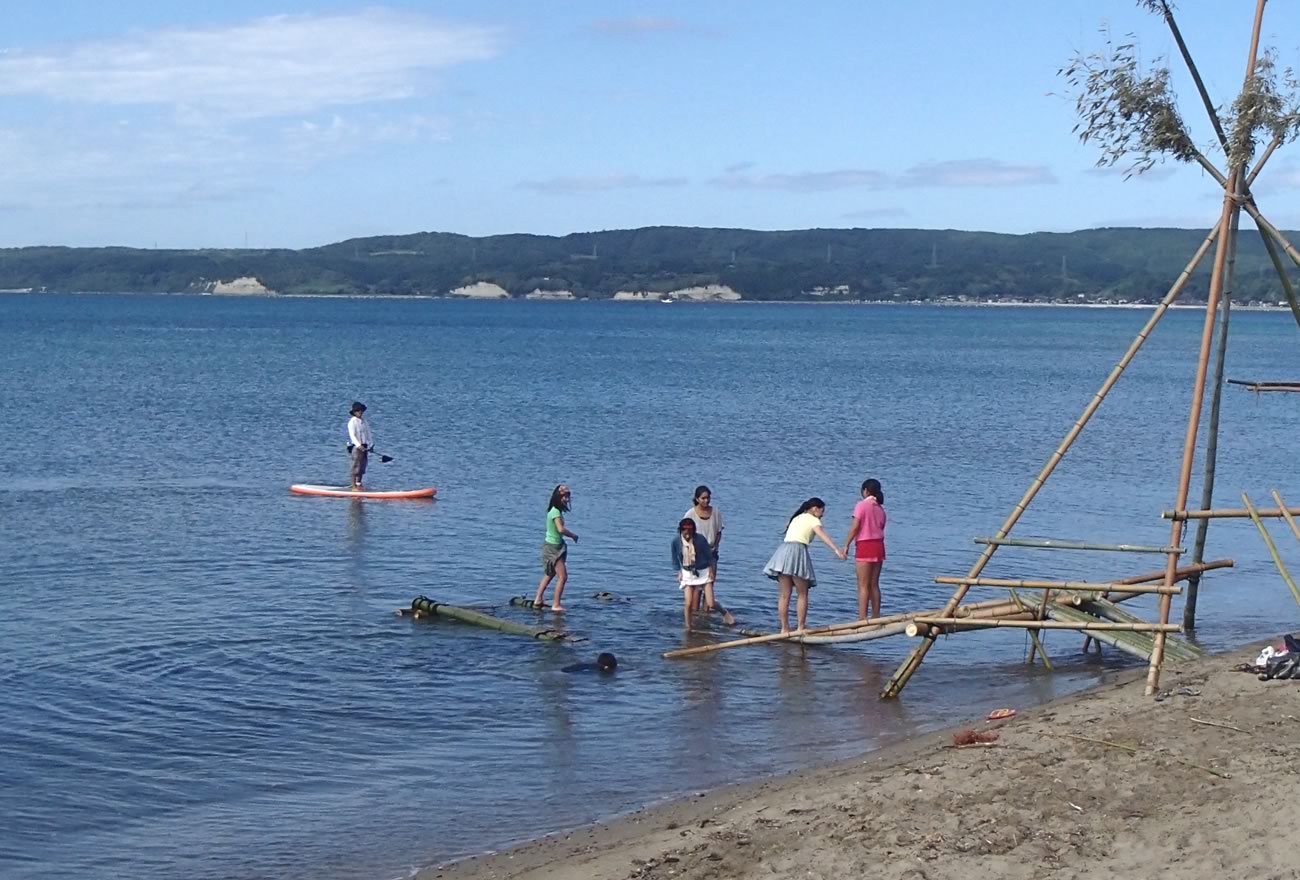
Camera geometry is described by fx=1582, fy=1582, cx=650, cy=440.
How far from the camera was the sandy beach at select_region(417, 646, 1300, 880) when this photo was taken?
9148 millimetres

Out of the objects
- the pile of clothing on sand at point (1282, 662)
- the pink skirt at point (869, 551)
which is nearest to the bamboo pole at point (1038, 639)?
the pink skirt at point (869, 551)

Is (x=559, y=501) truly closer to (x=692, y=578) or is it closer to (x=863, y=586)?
(x=692, y=578)

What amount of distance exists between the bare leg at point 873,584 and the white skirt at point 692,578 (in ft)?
6.16

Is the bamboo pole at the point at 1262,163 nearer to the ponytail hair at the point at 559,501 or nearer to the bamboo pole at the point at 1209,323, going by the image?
the bamboo pole at the point at 1209,323

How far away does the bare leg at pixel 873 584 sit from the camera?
17938 millimetres

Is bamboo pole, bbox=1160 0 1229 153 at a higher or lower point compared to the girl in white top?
higher

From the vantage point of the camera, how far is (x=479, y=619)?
18516mm

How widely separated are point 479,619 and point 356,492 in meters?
12.0

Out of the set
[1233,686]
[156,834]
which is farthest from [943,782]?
[156,834]

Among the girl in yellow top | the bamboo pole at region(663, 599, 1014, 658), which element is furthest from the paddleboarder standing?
the bamboo pole at region(663, 599, 1014, 658)

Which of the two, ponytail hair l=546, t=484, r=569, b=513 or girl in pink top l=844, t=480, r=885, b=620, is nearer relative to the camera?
girl in pink top l=844, t=480, r=885, b=620

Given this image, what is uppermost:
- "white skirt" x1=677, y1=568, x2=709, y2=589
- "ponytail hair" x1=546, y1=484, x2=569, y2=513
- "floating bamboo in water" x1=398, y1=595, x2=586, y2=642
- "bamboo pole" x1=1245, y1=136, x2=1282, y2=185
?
"bamboo pole" x1=1245, y1=136, x2=1282, y2=185

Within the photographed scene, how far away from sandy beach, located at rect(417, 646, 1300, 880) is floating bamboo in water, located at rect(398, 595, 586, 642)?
18.0 feet

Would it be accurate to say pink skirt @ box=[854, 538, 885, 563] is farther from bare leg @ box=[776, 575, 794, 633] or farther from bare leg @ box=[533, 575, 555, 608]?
bare leg @ box=[533, 575, 555, 608]
